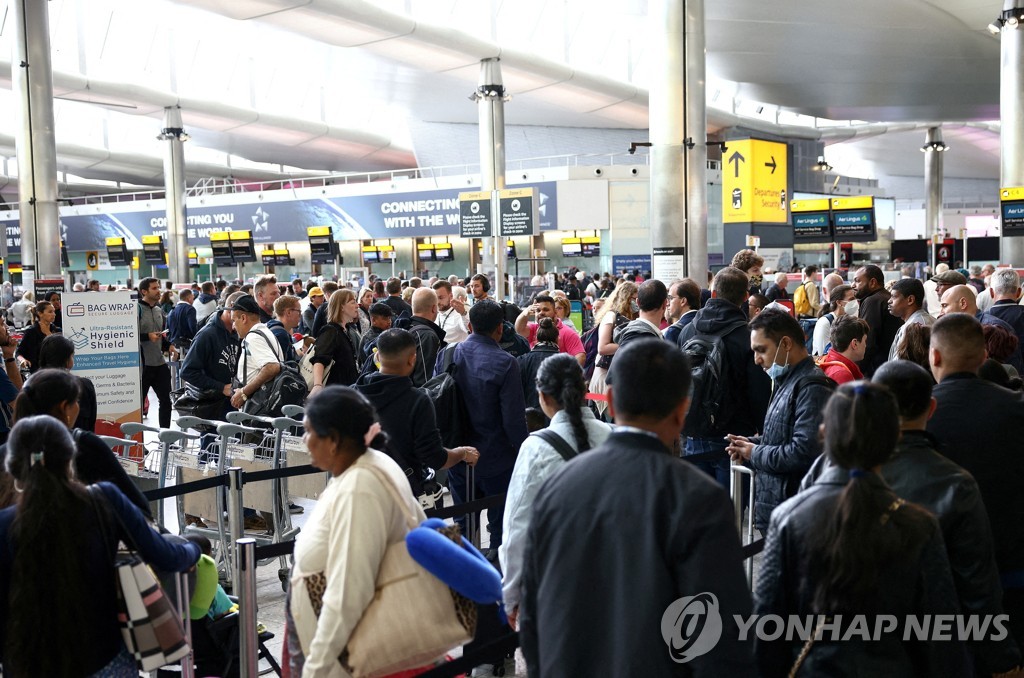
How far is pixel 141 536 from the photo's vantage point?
9.34 ft

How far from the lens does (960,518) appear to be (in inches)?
98.2

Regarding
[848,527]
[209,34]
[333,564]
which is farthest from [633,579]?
[209,34]

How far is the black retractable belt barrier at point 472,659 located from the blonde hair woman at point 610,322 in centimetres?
410

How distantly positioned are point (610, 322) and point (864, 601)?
5206 mm

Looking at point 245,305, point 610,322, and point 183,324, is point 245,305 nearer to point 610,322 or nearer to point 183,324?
point 610,322

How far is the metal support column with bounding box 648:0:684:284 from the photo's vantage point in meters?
14.6

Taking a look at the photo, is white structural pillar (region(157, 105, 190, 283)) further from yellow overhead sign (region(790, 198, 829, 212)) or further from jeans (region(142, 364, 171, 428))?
jeans (region(142, 364, 171, 428))

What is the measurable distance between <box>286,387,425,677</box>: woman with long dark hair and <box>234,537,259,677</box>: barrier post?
0.62 m

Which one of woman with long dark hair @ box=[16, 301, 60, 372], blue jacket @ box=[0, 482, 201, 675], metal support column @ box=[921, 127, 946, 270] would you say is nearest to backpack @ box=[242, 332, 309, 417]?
woman with long dark hair @ box=[16, 301, 60, 372]

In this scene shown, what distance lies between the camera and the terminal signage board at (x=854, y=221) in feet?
64.6

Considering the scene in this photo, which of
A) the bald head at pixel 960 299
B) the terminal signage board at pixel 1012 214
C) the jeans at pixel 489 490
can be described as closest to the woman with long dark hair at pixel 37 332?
the jeans at pixel 489 490

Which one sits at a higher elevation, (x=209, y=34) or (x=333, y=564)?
(x=209, y=34)

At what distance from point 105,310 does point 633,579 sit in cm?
755

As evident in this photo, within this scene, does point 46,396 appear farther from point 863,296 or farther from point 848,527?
point 863,296
